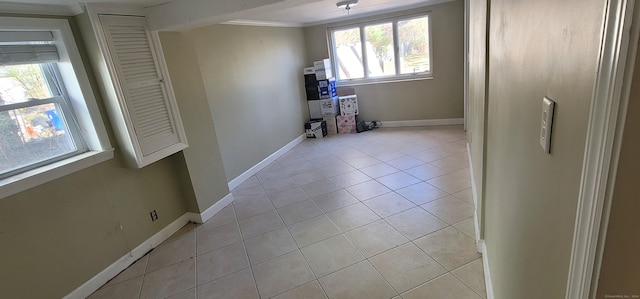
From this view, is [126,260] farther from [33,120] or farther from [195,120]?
[195,120]

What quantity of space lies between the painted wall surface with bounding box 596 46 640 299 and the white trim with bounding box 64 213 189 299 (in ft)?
9.72

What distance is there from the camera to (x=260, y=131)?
4.56 meters

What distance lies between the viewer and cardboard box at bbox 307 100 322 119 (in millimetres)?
5922

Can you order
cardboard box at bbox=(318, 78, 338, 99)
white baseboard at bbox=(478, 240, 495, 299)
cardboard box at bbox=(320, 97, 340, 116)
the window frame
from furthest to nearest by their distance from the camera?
cardboard box at bbox=(320, 97, 340, 116)
cardboard box at bbox=(318, 78, 338, 99)
the window frame
white baseboard at bbox=(478, 240, 495, 299)

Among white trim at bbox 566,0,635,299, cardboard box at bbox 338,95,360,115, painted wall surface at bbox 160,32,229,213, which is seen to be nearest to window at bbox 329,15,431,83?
cardboard box at bbox 338,95,360,115

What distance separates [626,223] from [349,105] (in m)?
5.59

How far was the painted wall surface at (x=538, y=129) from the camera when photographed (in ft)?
1.58

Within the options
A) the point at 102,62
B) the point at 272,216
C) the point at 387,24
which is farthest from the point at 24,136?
the point at 387,24

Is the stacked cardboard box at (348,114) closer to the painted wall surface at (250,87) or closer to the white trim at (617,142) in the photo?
the painted wall surface at (250,87)

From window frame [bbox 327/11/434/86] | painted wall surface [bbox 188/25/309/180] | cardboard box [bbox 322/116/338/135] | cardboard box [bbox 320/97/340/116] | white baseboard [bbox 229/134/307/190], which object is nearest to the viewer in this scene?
painted wall surface [bbox 188/25/309/180]

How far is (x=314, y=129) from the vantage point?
19.2ft

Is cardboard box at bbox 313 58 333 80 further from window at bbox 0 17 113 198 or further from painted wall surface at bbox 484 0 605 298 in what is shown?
painted wall surface at bbox 484 0 605 298

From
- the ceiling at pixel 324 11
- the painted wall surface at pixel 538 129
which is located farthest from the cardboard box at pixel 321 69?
the painted wall surface at pixel 538 129

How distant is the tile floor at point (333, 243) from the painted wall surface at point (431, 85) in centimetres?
180
